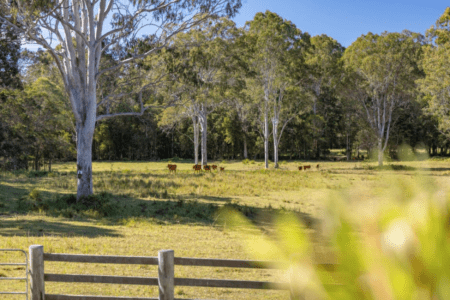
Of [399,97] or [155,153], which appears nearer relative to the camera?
[399,97]

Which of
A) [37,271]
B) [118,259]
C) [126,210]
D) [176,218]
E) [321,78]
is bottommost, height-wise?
[176,218]

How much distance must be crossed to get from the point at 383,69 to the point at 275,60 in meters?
9.78

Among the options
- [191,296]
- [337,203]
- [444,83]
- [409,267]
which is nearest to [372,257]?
[409,267]

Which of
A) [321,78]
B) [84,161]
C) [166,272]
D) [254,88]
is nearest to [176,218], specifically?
[84,161]

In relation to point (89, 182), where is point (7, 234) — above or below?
below

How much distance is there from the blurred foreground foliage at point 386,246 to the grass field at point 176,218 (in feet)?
0.10

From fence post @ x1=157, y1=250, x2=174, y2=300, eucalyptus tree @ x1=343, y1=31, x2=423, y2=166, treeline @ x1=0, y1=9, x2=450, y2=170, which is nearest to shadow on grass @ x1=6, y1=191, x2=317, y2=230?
treeline @ x1=0, y1=9, x2=450, y2=170

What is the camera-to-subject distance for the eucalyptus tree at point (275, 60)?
3612 cm

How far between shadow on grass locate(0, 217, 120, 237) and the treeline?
5.92 m

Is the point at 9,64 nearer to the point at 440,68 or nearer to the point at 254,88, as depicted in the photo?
the point at 254,88

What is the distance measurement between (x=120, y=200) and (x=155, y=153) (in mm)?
44436

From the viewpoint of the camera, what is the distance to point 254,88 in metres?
37.3

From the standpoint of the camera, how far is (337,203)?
124 cm

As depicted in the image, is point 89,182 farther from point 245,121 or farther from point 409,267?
point 245,121
